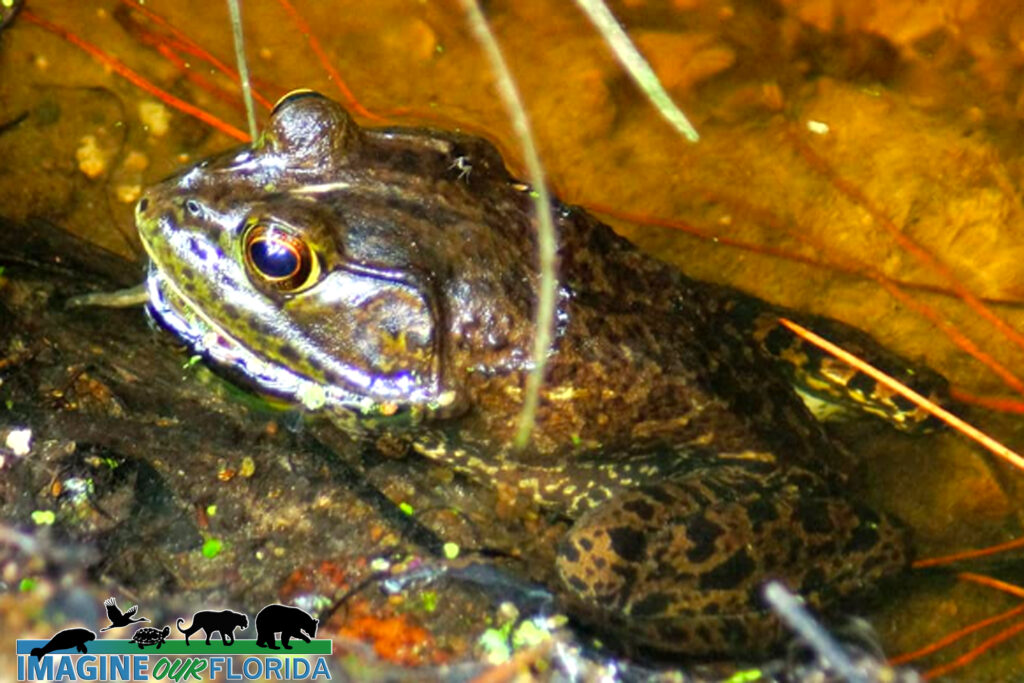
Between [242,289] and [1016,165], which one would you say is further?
[1016,165]

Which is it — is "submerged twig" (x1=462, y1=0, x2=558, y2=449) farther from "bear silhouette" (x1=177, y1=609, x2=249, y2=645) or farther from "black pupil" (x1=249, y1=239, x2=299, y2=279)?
"bear silhouette" (x1=177, y1=609, x2=249, y2=645)

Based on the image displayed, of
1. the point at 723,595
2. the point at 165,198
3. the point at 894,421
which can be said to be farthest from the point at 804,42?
the point at 165,198

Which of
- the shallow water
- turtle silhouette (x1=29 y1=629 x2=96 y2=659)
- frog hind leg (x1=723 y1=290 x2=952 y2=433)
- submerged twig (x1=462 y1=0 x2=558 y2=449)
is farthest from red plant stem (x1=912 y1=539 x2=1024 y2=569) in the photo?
turtle silhouette (x1=29 y1=629 x2=96 y2=659)

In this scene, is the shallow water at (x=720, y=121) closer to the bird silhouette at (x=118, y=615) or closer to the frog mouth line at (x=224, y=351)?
the frog mouth line at (x=224, y=351)

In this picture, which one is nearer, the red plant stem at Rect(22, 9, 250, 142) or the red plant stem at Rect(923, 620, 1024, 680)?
the red plant stem at Rect(923, 620, 1024, 680)

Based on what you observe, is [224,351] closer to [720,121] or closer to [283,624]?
[283,624]

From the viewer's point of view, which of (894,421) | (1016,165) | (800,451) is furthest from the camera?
(1016,165)

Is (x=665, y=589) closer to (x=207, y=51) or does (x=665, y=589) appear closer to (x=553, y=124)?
(x=553, y=124)
